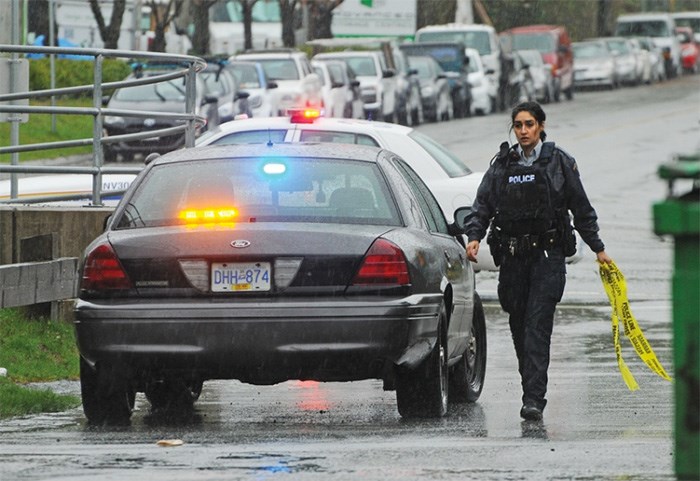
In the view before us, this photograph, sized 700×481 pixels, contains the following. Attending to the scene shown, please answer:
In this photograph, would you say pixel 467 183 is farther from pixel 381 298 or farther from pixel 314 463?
pixel 314 463

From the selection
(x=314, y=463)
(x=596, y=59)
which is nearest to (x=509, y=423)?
(x=314, y=463)

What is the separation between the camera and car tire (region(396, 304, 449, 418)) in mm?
9242

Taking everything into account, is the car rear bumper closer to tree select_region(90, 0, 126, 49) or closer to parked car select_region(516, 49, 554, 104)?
tree select_region(90, 0, 126, 49)

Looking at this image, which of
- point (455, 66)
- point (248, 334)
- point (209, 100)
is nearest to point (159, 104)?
point (209, 100)

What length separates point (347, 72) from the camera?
137ft

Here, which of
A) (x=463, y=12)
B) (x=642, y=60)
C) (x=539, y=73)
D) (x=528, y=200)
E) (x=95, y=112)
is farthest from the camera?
(x=463, y=12)

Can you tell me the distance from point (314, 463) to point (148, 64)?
2959 cm

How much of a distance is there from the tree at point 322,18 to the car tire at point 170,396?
165ft

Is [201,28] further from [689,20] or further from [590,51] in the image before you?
[689,20]

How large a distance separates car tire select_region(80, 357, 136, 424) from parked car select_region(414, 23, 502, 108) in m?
43.8

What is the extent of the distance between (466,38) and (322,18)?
8.52 metres

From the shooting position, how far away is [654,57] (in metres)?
69.0

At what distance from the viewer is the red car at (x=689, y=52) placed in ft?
254

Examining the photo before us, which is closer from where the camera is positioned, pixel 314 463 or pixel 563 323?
pixel 314 463
